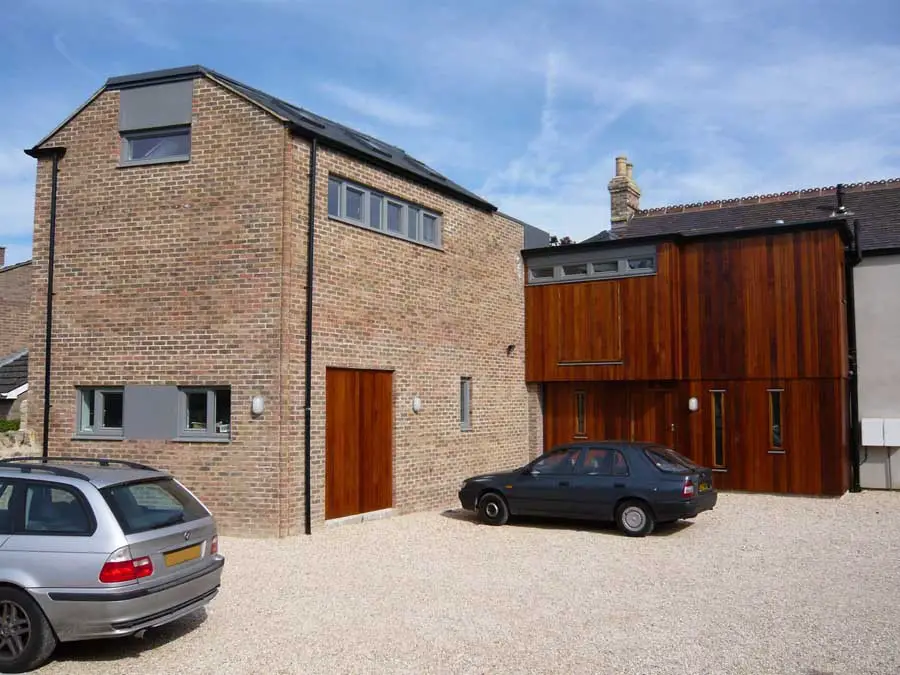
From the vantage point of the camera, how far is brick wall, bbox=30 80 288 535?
1157 cm

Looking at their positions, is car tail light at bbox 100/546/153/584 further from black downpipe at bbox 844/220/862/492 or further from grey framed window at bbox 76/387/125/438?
black downpipe at bbox 844/220/862/492

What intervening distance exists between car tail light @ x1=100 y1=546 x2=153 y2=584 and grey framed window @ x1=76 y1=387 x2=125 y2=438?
6921mm

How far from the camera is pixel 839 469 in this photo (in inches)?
600

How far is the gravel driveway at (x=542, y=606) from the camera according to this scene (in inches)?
243

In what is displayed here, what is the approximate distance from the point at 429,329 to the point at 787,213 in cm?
1066

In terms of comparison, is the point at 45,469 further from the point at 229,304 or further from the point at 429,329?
the point at 429,329

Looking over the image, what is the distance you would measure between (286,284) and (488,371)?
19.6ft

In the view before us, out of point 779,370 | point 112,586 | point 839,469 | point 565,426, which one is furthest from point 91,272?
point 839,469

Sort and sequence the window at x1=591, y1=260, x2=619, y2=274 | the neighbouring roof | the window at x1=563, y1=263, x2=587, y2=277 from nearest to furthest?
1. the window at x1=591, y1=260, x2=619, y2=274
2. the window at x1=563, y1=263, x2=587, y2=277
3. the neighbouring roof

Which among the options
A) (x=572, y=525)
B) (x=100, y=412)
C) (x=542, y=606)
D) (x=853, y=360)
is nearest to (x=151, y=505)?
(x=542, y=606)

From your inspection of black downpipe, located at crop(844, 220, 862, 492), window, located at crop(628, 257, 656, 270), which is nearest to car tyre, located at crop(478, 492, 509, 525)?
window, located at crop(628, 257, 656, 270)

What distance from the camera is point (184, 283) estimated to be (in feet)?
39.6

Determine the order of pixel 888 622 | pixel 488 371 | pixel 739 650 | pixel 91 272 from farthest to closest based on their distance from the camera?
pixel 488 371 → pixel 91 272 → pixel 888 622 → pixel 739 650

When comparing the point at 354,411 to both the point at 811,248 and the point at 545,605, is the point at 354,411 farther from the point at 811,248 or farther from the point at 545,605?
the point at 811,248
